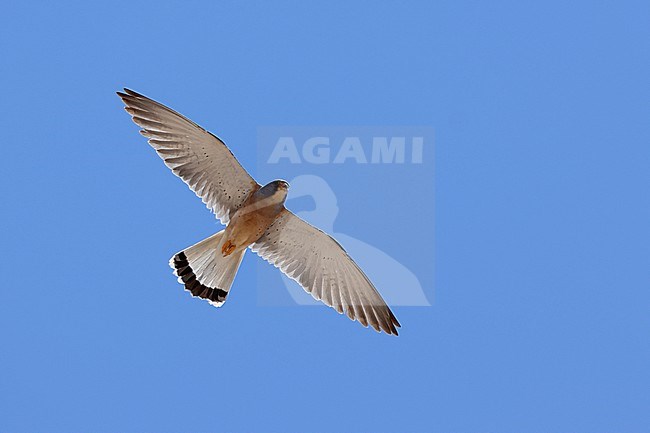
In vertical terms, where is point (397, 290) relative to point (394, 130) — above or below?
below

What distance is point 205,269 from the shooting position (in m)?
17.3

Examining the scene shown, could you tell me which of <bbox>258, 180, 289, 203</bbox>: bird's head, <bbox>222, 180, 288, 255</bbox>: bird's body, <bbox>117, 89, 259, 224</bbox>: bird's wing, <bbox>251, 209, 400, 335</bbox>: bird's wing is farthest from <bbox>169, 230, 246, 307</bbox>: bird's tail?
<bbox>258, 180, 289, 203</bbox>: bird's head

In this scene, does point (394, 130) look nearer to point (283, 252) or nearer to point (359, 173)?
point (359, 173)

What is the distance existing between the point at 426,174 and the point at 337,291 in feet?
4.82

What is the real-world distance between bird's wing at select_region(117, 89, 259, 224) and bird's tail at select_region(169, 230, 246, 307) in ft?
1.14

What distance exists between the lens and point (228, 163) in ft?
55.9

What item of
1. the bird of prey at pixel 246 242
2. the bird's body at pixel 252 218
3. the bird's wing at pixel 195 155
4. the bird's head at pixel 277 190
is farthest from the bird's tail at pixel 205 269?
the bird's head at pixel 277 190

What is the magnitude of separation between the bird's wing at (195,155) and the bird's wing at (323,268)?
20.2 inches

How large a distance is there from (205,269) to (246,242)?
483 mm

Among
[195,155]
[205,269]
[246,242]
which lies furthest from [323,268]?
[195,155]

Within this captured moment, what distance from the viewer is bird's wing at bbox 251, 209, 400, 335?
1720cm

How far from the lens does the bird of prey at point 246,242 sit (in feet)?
55.8

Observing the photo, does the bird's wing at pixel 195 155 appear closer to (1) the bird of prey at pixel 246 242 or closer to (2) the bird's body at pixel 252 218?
(1) the bird of prey at pixel 246 242

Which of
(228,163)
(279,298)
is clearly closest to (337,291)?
(279,298)
